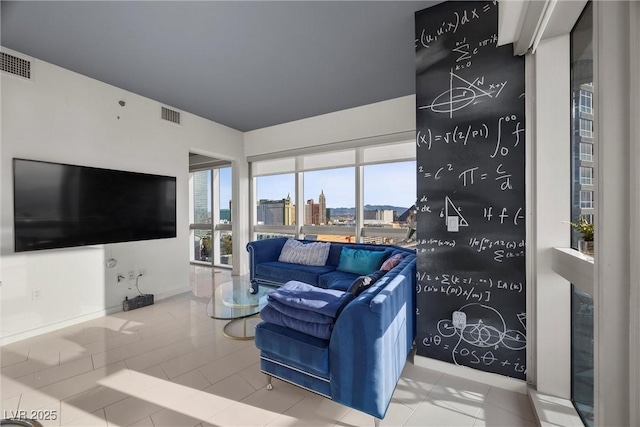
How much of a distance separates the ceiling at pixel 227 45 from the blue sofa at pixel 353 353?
215 centimetres

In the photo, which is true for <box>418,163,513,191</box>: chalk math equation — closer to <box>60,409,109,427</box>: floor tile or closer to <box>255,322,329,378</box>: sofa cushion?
<box>255,322,329,378</box>: sofa cushion

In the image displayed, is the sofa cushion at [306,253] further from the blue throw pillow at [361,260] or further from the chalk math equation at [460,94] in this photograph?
the chalk math equation at [460,94]

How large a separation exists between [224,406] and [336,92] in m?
3.56

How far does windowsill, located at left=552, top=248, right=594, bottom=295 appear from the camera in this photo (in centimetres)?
129

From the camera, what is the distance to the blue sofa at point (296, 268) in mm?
3310

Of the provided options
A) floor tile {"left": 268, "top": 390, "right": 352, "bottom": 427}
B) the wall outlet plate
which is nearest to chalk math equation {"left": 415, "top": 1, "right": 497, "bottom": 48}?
floor tile {"left": 268, "top": 390, "right": 352, "bottom": 427}

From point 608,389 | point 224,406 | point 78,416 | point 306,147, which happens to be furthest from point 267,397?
point 306,147

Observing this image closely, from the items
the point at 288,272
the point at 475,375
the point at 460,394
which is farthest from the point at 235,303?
the point at 475,375

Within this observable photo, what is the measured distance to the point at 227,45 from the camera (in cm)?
263

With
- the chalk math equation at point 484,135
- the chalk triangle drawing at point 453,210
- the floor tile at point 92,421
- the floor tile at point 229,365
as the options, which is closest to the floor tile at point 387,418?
the floor tile at point 229,365

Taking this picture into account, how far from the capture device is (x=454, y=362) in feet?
6.97

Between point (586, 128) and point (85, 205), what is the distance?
174 inches

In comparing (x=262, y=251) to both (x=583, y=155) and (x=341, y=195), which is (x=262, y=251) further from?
(x=583, y=155)

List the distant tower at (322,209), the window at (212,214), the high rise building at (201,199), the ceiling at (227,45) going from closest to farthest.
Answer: the ceiling at (227,45)
the distant tower at (322,209)
the window at (212,214)
the high rise building at (201,199)
